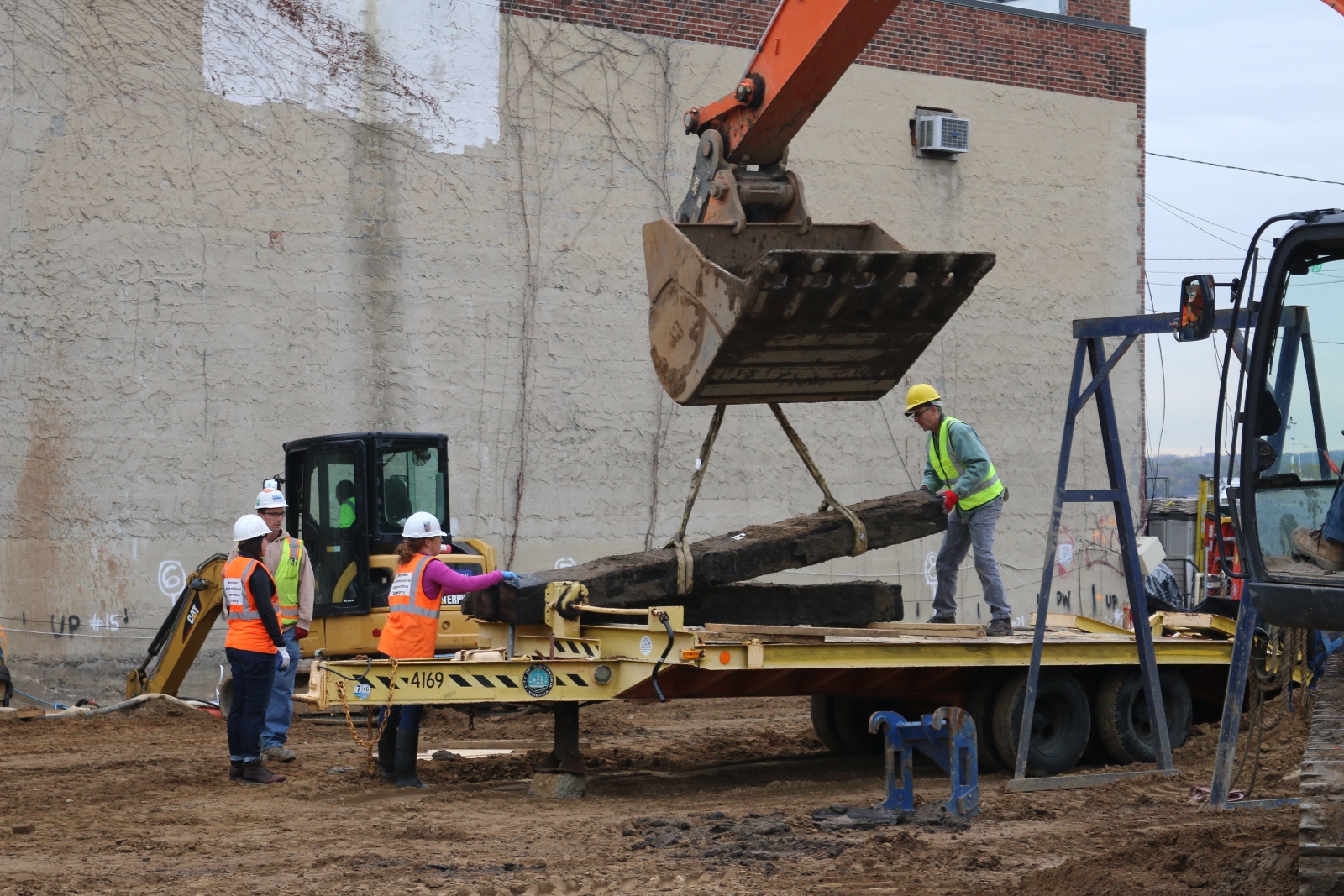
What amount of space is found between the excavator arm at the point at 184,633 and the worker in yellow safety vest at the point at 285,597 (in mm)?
937

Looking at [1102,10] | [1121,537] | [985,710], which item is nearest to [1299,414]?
[1121,537]

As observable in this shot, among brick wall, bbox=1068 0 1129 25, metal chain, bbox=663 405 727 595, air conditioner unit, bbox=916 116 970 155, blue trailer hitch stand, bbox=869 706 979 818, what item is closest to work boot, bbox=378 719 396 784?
metal chain, bbox=663 405 727 595

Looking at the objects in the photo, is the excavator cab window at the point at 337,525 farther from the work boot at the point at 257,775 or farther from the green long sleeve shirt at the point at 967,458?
the green long sleeve shirt at the point at 967,458

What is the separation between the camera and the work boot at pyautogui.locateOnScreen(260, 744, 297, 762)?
10.7 m

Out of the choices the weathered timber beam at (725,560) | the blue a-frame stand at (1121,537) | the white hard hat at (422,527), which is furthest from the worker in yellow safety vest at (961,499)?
the white hard hat at (422,527)

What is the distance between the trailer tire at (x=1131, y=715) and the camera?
1049cm

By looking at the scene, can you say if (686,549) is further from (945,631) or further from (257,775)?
(257,775)

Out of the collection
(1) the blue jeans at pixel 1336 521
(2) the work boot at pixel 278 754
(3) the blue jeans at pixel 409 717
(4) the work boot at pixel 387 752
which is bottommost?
(2) the work boot at pixel 278 754

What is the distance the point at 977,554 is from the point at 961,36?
11358 millimetres

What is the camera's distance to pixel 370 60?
16.6m

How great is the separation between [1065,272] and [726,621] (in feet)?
39.1

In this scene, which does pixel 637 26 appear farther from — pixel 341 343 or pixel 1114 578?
pixel 1114 578

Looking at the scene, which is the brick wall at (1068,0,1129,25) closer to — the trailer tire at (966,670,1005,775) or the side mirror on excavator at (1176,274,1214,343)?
the trailer tire at (966,670,1005,775)

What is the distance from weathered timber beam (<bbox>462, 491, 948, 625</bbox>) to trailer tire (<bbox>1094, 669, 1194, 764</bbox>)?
165 cm
